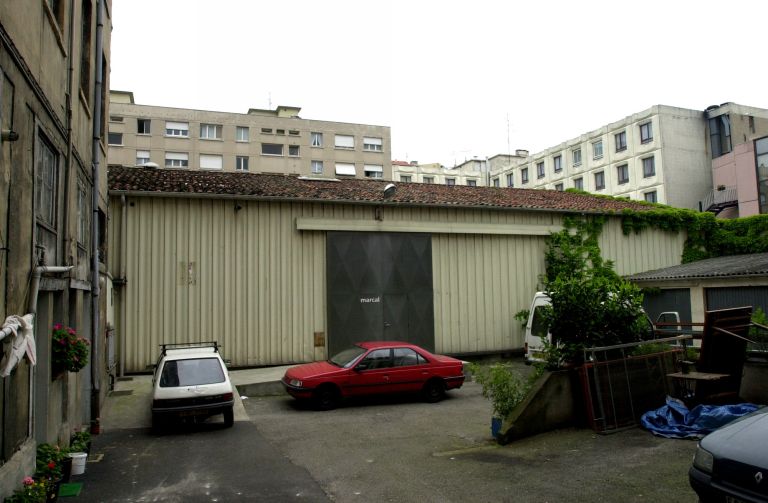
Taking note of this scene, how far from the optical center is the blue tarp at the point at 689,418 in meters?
8.14

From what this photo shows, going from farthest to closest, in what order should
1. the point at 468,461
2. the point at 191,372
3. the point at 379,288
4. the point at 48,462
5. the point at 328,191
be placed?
the point at 328,191 < the point at 379,288 < the point at 191,372 < the point at 468,461 < the point at 48,462

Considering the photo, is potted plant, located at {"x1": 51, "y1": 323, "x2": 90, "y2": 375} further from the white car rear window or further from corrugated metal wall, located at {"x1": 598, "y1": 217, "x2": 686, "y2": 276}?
corrugated metal wall, located at {"x1": 598, "y1": 217, "x2": 686, "y2": 276}

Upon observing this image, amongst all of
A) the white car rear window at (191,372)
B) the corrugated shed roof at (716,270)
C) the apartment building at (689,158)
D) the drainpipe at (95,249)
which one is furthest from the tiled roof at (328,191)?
the apartment building at (689,158)

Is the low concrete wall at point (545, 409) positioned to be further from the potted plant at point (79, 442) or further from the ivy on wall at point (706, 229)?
the ivy on wall at point (706, 229)

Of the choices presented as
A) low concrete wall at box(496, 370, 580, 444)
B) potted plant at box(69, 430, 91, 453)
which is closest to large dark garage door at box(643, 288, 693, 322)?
low concrete wall at box(496, 370, 580, 444)

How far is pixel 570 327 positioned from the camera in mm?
9227

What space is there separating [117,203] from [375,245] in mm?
7534

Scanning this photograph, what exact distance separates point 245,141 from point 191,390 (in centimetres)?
3997

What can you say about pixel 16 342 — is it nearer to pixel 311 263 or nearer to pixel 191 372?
pixel 191 372

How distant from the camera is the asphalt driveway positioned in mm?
6336

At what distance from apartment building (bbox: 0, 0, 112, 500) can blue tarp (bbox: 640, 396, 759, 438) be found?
8.24m

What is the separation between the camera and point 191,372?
1059cm

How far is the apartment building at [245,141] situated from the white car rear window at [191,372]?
36388mm

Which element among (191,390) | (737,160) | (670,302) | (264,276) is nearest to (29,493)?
(191,390)
